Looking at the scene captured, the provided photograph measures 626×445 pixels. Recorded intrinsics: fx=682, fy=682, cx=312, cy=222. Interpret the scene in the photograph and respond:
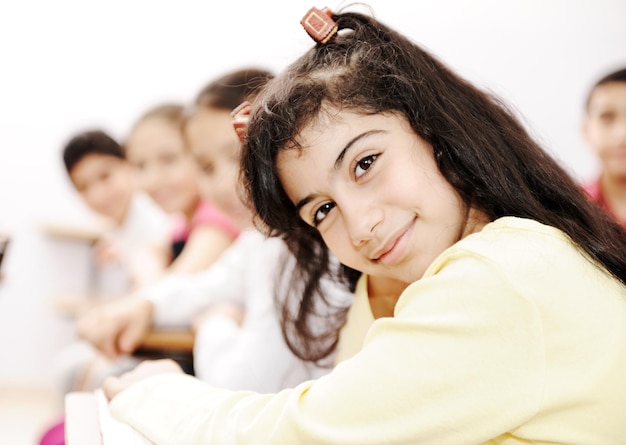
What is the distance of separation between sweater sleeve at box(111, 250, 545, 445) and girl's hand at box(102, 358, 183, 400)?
0.28 meters

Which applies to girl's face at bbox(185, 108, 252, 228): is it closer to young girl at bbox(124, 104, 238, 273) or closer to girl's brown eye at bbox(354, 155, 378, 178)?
young girl at bbox(124, 104, 238, 273)

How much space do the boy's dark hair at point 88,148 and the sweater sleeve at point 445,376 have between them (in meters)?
2.04

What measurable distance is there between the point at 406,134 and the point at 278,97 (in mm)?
136

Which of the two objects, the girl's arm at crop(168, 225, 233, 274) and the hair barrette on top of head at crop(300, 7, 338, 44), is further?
the girl's arm at crop(168, 225, 233, 274)

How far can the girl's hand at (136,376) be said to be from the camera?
74 centimetres

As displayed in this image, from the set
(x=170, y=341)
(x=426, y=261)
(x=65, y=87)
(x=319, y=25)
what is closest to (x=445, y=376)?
(x=426, y=261)

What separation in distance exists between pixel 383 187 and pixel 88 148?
1973 millimetres

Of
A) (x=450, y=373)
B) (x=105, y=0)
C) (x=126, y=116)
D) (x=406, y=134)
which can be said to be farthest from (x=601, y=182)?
(x=105, y=0)

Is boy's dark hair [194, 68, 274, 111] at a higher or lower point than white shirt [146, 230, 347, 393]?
higher

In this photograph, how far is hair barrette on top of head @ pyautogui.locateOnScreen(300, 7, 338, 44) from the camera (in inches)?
28.6

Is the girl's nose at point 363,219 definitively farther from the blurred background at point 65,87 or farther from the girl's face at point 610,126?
the blurred background at point 65,87

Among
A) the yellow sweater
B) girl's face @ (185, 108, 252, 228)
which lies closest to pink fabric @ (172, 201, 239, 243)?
girl's face @ (185, 108, 252, 228)

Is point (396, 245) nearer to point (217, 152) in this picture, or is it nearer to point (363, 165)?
point (363, 165)

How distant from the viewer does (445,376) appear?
0.50 metres
